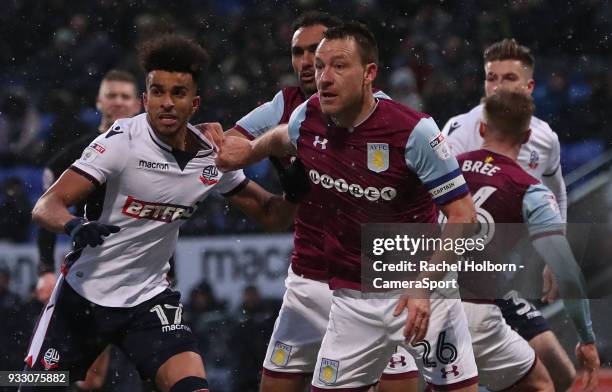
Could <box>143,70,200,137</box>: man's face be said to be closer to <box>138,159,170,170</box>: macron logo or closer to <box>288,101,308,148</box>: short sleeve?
<box>138,159,170,170</box>: macron logo

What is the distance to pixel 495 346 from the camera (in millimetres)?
5984

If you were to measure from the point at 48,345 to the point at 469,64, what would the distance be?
7.89m

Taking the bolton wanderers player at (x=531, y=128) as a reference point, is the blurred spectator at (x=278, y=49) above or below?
above

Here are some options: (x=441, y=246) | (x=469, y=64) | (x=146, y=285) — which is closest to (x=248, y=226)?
(x=469, y=64)

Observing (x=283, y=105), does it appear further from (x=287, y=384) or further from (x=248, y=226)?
(x=248, y=226)

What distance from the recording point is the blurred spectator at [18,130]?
11367 mm

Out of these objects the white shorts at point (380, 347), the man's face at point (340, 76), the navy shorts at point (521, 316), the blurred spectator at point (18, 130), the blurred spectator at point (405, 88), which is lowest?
the white shorts at point (380, 347)

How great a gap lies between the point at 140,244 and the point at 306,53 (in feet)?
4.52

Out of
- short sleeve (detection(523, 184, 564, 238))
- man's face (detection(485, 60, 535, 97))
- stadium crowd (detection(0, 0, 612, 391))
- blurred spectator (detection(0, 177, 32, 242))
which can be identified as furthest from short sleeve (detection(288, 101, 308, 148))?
blurred spectator (detection(0, 177, 32, 242))

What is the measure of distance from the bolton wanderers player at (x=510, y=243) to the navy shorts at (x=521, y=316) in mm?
328

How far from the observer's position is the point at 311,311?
5898 mm

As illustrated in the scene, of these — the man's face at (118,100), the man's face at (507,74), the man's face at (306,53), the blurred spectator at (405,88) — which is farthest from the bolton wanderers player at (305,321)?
the blurred spectator at (405,88)

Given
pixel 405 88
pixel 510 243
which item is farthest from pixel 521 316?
pixel 405 88

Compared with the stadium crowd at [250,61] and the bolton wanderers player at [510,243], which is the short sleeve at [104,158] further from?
the stadium crowd at [250,61]
